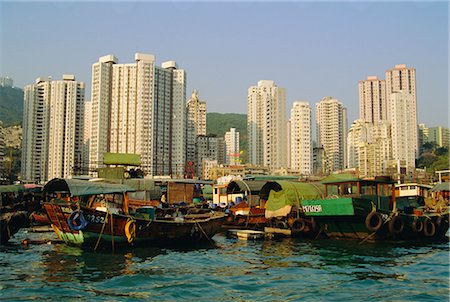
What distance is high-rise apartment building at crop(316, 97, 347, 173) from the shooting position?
376ft

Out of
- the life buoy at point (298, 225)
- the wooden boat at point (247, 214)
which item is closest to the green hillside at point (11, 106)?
the wooden boat at point (247, 214)

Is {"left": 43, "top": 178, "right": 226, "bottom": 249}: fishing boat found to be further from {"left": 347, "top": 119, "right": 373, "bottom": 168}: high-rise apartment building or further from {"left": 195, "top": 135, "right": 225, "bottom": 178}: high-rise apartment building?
{"left": 347, "top": 119, "right": 373, "bottom": 168}: high-rise apartment building

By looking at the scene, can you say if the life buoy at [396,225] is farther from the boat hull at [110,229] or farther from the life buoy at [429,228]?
the boat hull at [110,229]

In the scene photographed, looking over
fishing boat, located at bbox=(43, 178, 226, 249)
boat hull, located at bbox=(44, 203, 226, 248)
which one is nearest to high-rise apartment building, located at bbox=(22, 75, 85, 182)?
fishing boat, located at bbox=(43, 178, 226, 249)

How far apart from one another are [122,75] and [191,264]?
7018cm

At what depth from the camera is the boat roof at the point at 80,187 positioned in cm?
1469

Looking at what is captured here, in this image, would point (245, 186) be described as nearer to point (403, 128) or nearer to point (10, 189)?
point (10, 189)

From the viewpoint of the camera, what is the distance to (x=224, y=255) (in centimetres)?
1495

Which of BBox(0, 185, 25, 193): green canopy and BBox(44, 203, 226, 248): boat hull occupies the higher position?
BBox(0, 185, 25, 193): green canopy

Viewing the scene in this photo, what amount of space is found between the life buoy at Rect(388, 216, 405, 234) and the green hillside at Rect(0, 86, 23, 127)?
12713cm

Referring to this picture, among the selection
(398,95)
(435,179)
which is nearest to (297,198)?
(435,179)

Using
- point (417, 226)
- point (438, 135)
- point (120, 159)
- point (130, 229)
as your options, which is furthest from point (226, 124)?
point (130, 229)

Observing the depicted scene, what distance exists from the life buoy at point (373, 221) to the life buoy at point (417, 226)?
2129 mm

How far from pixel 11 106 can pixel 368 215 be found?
17727 centimetres
